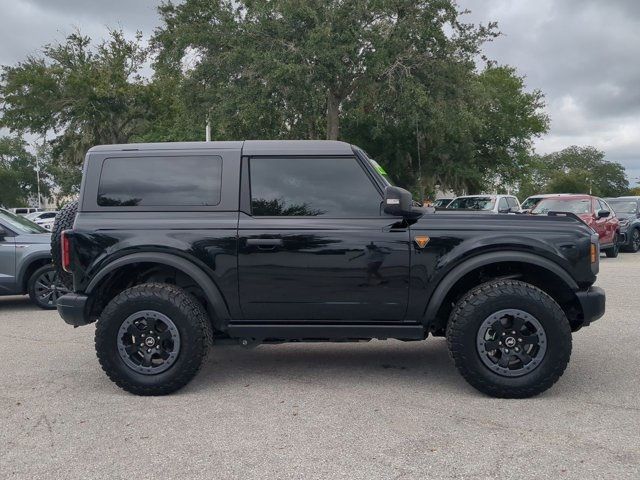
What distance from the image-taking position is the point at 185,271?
15.0 feet

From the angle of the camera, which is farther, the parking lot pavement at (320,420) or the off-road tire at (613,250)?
the off-road tire at (613,250)

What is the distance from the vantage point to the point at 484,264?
450cm

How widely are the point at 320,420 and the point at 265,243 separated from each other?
1.36m

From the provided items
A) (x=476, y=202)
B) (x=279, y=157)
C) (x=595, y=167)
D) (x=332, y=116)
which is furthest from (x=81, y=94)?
(x=595, y=167)

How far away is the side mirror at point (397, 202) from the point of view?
4.41 meters

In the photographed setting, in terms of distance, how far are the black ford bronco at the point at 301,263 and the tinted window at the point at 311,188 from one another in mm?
11

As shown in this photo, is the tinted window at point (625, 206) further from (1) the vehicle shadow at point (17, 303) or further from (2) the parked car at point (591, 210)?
(1) the vehicle shadow at point (17, 303)

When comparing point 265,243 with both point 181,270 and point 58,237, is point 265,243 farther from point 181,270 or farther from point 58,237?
point 58,237

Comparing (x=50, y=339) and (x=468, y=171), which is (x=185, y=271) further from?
(x=468, y=171)

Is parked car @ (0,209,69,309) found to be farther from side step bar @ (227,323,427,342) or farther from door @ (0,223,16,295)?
side step bar @ (227,323,427,342)

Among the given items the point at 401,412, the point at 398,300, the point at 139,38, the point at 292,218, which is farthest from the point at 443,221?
the point at 139,38

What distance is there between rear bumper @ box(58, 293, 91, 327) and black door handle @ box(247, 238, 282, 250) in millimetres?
1365

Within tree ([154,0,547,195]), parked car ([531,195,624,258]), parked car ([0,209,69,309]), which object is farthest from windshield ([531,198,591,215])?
parked car ([0,209,69,309])

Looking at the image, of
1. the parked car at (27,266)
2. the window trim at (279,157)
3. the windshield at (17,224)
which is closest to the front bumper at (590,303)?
the window trim at (279,157)
